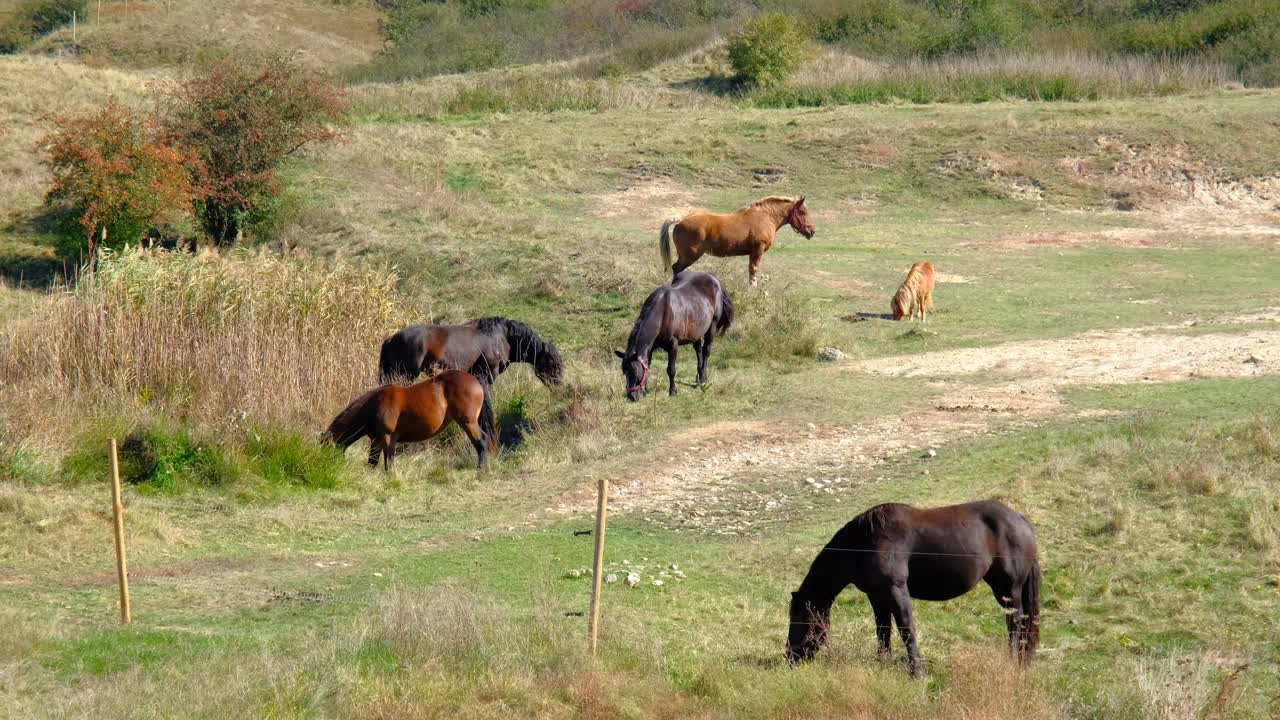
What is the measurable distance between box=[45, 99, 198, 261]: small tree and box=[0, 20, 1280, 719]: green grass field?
219 centimetres

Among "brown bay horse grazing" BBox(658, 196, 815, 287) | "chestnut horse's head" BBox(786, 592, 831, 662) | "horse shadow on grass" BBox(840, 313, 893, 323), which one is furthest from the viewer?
"brown bay horse grazing" BBox(658, 196, 815, 287)

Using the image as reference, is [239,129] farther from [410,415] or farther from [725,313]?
[410,415]

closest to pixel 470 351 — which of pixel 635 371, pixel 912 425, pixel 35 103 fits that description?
pixel 635 371

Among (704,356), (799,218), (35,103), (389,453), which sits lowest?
(389,453)

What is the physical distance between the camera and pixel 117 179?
28.0 m

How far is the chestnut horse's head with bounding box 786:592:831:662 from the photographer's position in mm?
9336

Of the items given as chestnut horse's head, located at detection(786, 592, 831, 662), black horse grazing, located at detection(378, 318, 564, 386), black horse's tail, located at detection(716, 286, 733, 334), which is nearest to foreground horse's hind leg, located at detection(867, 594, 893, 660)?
chestnut horse's head, located at detection(786, 592, 831, 662)

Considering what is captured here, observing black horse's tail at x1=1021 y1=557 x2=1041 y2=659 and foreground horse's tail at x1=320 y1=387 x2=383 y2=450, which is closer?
black horse's tail at x1=1021 y1=557 x2=1041 y2=659

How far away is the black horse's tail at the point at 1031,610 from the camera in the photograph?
927 centimetres

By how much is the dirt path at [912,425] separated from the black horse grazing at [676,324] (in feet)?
5.90

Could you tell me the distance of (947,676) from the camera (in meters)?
9.16

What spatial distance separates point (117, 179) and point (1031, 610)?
22947 mm

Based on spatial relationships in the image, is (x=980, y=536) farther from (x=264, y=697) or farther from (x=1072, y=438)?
(x=1072, y=438)

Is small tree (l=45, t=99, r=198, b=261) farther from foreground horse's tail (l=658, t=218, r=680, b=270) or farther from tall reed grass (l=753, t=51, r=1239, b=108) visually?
tall reed grass (l=753, t=51, r=1239, b=108)
